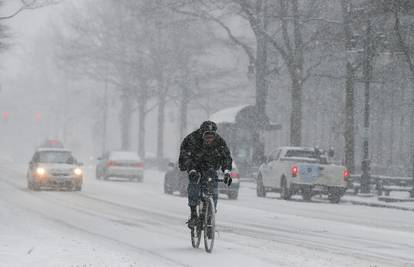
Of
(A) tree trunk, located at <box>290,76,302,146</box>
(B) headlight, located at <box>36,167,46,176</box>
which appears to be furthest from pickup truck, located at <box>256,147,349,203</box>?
(A) tree trunk, located at <box>290,76,302,146</box>

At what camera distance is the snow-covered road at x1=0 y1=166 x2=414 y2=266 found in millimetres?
13102

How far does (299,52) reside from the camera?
4316 centimetres

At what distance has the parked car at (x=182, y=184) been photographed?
109 feet

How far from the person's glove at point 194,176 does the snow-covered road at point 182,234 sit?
1.02m

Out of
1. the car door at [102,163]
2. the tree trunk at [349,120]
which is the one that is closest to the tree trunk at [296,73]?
the tree trunk at [349,120]

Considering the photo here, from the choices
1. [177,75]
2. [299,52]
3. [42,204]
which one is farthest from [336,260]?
[177,75]

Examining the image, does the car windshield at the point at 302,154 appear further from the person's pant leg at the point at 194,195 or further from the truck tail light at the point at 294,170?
the person's pant leg at the point at 194,195

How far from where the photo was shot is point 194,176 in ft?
46.1

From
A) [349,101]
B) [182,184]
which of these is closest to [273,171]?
[182,184]

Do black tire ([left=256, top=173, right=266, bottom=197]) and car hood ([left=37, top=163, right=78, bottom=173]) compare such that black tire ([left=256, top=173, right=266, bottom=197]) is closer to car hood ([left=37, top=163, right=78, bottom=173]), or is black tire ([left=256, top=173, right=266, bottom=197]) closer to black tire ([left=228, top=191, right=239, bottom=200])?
black tire ([left=228, top=191, right=239, bottom=200])

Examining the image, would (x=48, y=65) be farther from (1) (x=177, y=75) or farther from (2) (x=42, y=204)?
(2) (x=42, y=204)

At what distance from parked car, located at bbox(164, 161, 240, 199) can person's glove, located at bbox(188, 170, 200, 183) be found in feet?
60.2

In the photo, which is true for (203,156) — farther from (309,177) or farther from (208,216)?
(309,177)

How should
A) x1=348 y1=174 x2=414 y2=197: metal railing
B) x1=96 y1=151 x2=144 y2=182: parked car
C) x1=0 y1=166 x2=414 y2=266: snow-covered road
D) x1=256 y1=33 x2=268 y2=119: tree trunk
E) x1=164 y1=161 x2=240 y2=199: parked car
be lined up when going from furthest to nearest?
x1=96 y1=151 x2=144 y2=182: parked car → x1=256 y1=33 x2=268 y2=119: tree trunk → x1=348 y1=174 x2=414 y2=197: metal railing → x1=164 y1=161 x2=240 y2=199: parked car → x1=0 y1=166 x2=414 y2=266: snow-covered road
